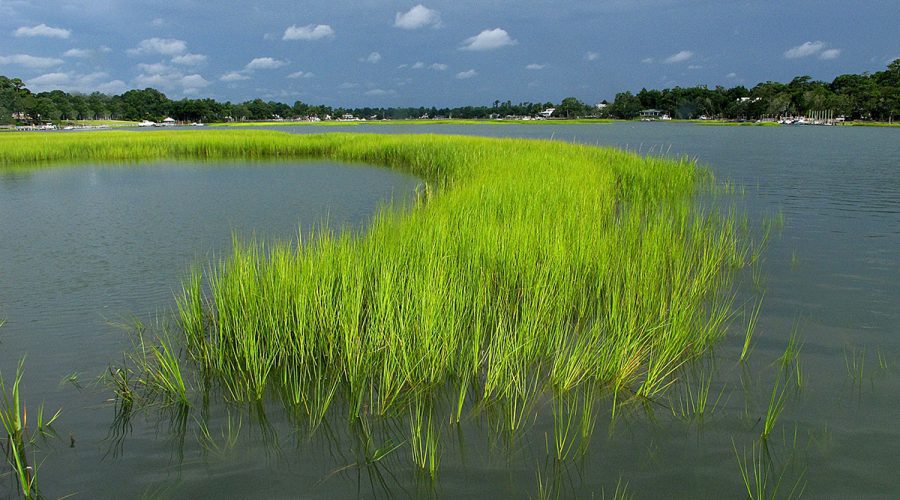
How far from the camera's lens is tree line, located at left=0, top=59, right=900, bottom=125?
92.8 m

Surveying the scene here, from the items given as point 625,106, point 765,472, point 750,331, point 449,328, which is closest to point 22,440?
point 449,328

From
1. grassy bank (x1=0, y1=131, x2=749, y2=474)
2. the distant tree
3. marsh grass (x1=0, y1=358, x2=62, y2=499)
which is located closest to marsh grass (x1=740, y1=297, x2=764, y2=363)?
grassy bank (x1=0, y1=131, x2=749, y2=474)

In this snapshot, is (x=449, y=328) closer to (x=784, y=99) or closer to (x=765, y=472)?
(x=765, y=472)

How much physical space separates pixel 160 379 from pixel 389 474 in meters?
2.01

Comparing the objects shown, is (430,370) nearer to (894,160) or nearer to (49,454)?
(49,454)

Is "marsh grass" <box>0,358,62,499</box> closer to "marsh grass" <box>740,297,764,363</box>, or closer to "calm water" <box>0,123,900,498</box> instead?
"calm water" <box>0,123,900,498</box>

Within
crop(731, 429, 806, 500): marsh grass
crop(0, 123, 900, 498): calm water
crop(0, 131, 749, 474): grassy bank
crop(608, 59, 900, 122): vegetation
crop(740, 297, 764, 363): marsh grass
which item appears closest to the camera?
crop(731, 429, 806, 500): marsh grass

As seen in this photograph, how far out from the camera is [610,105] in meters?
162

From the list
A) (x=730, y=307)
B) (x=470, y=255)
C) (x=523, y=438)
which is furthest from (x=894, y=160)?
(x=523, y=438)

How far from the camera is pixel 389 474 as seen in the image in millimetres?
3105

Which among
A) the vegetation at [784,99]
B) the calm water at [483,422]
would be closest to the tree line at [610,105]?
the vegetation at [784,99]

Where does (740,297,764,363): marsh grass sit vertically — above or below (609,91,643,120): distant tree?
below

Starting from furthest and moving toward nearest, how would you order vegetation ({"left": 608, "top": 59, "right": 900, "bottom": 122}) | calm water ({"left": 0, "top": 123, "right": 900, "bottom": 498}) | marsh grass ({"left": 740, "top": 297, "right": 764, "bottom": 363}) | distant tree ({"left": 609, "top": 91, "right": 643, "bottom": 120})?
distant tree ({"left": 609, "top": 91, "right": 643, "bottom": 120}), vegetation ({"left": 608, "top": 59, "right": 900, "bottom": 122}), marsh grass ({"left": 740, "top": 297, "right": 764, "bottom": 363}), calm water ({"left": 0, "top": 123, "right": 900, "bottom": 498})

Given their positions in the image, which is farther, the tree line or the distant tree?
the distant tree
